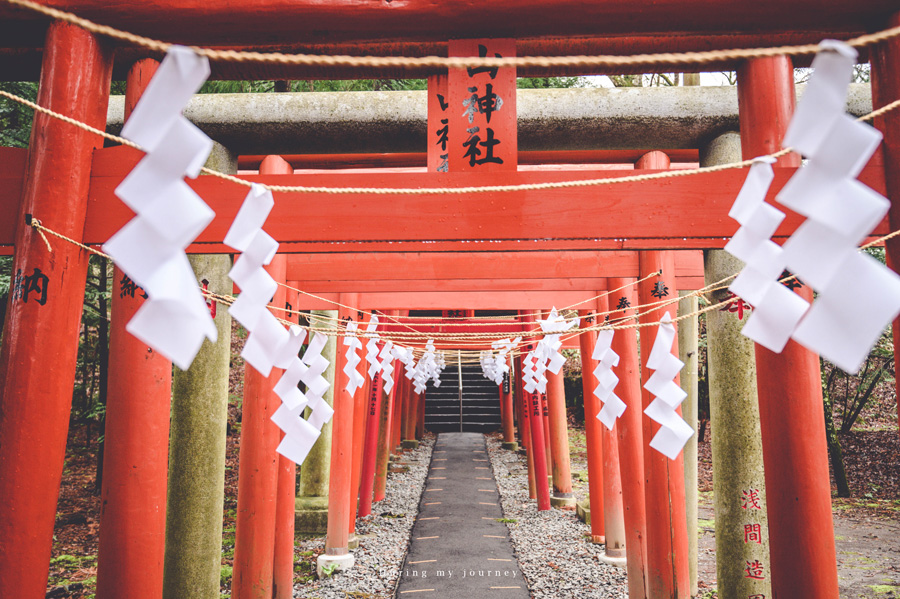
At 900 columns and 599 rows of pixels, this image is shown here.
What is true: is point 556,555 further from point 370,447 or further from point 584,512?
point 370,447

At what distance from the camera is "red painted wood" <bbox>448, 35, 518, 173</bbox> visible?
2803mm

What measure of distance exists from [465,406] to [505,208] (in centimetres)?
2120

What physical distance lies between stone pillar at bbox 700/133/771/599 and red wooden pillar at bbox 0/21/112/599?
4.45 meters

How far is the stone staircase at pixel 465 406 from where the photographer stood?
2277cm

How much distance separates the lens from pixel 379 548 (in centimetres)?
863

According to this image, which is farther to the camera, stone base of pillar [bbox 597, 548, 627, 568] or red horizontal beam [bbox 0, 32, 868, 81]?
stone base of pillar [bbox 597, 548, 627, 568]

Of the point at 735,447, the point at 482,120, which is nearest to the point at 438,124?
the point at 482,120

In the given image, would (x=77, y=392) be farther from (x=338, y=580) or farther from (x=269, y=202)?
(x=269, y=202)

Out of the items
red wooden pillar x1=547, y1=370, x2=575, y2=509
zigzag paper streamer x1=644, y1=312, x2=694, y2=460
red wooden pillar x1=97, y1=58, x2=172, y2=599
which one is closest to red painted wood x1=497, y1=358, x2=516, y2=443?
red wooden pillar x1=547, y1=370, x2=575, y2=509

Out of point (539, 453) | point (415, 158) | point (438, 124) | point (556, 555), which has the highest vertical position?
point (415, 158)

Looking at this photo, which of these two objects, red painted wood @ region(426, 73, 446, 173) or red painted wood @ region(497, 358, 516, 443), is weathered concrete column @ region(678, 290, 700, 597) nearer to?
red painted wood @ region(426, 73, 446, 173)

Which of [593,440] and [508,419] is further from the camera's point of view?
[508,419]

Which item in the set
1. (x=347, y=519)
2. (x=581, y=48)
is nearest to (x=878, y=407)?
A: (x=347, y=519)

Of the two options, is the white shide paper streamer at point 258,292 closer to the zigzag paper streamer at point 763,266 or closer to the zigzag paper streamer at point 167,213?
the zigzag paper streamer at point 167,213
